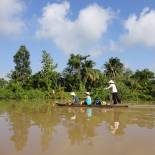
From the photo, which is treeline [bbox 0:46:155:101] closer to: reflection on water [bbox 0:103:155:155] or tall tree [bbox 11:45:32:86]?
tall tree [bbox 11:45:32:86]

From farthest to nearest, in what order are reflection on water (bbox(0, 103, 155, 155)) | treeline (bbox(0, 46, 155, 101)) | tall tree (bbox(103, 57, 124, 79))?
tall tree (bbox(103, 57, 124, 79))
treeline (bbox(0, 46, 155, 101))
reflection on water (bbox(0, 103, 155, 155))

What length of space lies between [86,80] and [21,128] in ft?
114

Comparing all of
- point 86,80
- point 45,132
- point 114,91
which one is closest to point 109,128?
point 45,132

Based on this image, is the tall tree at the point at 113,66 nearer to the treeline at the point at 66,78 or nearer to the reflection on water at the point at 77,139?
the treeline at the point at 66,78

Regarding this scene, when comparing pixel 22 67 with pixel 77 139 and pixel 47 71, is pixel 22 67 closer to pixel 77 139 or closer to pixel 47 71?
pixel 47 71

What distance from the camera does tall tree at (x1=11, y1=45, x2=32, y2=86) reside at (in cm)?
4622

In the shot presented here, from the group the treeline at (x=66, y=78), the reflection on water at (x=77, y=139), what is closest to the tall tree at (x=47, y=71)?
the treeline at (x=66, y=78)

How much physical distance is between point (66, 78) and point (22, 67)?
6.60 metres

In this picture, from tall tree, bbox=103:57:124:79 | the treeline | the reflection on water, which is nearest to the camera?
the reflection on water

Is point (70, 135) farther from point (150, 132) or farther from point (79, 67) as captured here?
point (79, 67)

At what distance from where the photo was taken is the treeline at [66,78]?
124 ft

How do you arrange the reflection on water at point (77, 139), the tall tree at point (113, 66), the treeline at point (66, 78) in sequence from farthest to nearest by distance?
the tall tree at point (113, 66), the treeline at point (66, 78), the reflection on water at point (77, 139)

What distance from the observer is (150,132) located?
820 centimetres

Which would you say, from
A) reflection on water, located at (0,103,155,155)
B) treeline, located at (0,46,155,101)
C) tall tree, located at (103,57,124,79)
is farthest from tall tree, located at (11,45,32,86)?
reflection on water, located at (0,103,155,155)
